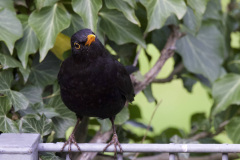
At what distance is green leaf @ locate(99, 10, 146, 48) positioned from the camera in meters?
2.63

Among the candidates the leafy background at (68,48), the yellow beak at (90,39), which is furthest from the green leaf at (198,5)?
the yellow beak at (90,39)

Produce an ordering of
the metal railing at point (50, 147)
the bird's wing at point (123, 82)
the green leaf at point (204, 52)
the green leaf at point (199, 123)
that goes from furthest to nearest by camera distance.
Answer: the green leaf at point (199, 123) < the green leaf at point (204, 52) < the bird's wing at point (123, 82) < the metal railing at point (50, 147)

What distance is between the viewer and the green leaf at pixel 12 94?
2.34 m

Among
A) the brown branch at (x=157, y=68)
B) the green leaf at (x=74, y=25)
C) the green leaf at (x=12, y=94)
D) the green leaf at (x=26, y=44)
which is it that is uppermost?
the green leaf at (x=74, y=25)

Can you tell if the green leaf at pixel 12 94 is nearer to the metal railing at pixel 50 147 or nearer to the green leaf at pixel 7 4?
the green leaf at pixel 7 4

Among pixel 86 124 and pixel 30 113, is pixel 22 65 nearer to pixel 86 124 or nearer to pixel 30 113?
pixel 30 113

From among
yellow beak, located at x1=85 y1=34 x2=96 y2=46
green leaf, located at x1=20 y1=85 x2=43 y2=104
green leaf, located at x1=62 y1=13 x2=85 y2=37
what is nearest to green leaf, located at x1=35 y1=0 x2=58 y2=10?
green leaf, located at x1=62 y1=13 x2=85 y2=37

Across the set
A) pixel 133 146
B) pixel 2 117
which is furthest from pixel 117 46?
pixel 133 146

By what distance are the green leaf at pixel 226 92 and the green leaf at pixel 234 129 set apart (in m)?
0.12

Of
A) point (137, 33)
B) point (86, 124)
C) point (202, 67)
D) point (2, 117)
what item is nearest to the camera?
point (2, 117)

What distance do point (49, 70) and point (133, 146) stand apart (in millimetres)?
1071

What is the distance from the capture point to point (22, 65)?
2463 millimetres

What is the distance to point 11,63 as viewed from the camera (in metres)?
2.37

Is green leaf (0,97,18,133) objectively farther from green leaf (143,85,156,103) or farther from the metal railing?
green leaf (143,85,156,103)
